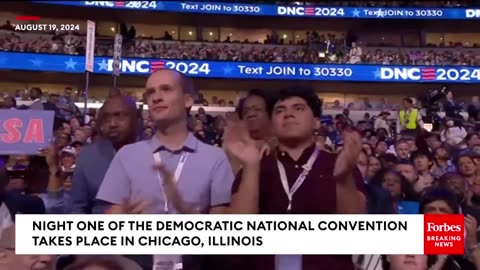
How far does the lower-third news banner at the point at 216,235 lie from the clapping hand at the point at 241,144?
0.20m

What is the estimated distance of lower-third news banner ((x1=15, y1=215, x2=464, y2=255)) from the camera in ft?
6.57

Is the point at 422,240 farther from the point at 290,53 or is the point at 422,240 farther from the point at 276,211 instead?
the point at 290,53

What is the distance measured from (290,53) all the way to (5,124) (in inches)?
506

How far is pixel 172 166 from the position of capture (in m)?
2.00

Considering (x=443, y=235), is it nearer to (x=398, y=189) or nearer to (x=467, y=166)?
(x=398, y=189)

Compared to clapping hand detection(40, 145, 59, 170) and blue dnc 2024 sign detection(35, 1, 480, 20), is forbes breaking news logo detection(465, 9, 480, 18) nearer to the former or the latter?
blue dnc 2024 sign detection(35, 1, 480, 20)

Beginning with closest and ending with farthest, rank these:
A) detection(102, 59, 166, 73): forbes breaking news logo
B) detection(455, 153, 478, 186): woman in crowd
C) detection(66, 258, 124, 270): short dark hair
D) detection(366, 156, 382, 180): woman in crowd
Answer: detection(66, 258, 124, 270): short dark hair, detection(366, 156, 382, 180): woman in crowd, detection(455, 153, 478, 186): woman in crowd, detection(102, 59, 166, 73): forbes breaking news logo

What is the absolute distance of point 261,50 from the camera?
1563cm

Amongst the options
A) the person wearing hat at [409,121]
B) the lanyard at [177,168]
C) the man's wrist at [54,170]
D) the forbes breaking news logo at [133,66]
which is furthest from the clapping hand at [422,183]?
the forbes breaking news logo at [133,66]

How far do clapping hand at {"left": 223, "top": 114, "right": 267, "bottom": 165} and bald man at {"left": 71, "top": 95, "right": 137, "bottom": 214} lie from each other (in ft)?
1.38

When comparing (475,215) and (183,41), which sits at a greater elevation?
(183,41)

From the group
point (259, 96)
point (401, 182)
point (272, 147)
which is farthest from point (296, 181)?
point (401, 182)

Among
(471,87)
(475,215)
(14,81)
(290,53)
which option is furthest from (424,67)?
(475,215)

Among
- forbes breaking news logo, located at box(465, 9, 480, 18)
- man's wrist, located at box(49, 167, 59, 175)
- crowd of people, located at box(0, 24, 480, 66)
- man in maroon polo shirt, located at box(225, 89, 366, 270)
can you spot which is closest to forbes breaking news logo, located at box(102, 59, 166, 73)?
crowd of people, located at box(0, 24, 480, 66)
